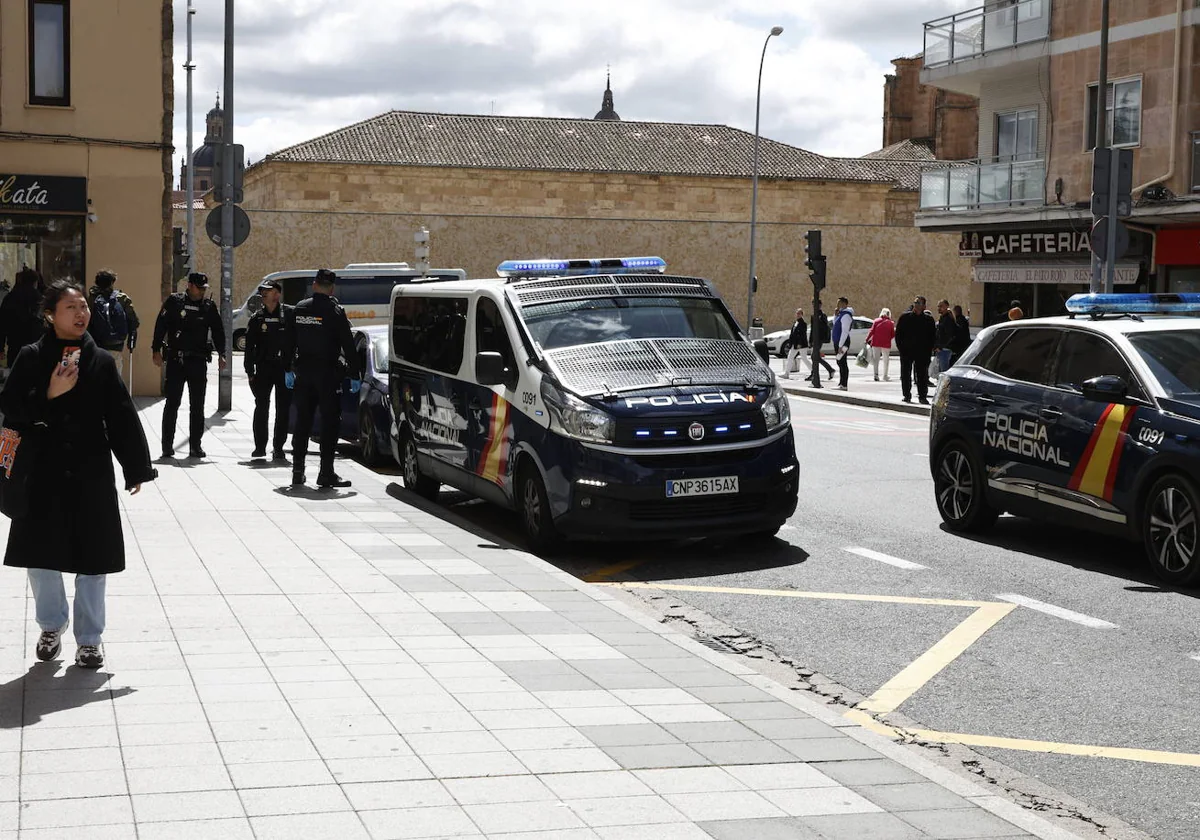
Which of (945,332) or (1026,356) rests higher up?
(1026,356)

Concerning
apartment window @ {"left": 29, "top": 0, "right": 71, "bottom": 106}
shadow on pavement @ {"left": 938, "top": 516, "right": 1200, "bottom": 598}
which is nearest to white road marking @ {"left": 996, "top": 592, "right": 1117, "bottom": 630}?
shadow on pavement @ {"left": 938, "top": 516, "right": 1200, "bottom": 598}

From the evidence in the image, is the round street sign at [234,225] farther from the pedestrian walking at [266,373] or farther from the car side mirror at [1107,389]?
the car side mirror at [1107,389]

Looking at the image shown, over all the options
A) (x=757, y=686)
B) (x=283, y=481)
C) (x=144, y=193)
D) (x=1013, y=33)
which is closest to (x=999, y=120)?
(x=1013, y=33)

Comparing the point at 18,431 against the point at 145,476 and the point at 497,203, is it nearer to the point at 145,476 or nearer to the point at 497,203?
the point at 145,476

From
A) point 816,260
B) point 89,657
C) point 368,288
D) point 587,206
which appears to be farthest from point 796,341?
point 587,206

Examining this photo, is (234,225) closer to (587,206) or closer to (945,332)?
(945,332)

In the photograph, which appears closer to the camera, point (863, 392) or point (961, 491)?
point (961, 491)

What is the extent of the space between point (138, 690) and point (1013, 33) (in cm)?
3225

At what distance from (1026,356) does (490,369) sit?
3.71m

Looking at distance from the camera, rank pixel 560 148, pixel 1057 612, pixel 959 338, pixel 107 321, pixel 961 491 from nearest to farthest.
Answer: pixel 1057 612 < pixel 961 491 < pixel 107 321 < pixel 959 338 < pixel 560 148

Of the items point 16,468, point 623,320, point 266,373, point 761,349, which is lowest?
point 266,373

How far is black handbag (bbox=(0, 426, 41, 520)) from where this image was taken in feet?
21.9

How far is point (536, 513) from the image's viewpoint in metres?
10.8

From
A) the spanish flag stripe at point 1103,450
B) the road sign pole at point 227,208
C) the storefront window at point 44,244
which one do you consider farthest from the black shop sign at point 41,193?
the spanish flag stripe at point 1103,450
